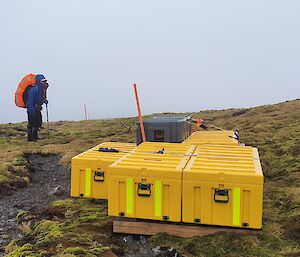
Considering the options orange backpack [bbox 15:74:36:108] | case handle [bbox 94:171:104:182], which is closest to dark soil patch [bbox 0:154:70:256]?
case handle [bbox 94:171:104:182]

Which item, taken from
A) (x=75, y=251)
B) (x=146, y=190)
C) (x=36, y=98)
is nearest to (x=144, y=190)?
(x=146, y=190)

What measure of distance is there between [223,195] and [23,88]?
1964 centimetres

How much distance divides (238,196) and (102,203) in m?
4.97

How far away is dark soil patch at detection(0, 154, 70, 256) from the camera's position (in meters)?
9.85

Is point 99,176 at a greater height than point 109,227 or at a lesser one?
greater

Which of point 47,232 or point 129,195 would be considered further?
point 47,232

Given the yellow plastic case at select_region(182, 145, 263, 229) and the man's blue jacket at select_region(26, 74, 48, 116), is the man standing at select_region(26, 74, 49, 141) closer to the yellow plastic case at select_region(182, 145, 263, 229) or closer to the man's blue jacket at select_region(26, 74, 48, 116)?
the man's blue jacket at select_region(26, 74, 48, 116)

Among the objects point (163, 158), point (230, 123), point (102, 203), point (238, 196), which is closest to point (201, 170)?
point (238, 196)

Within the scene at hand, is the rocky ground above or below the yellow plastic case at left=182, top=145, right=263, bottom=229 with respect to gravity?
below

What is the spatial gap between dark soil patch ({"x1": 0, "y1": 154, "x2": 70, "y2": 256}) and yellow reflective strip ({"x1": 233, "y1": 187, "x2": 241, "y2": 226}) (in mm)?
5340

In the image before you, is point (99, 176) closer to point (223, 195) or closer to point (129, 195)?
point (129, 195)

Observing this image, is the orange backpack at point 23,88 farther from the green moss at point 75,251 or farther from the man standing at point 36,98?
the green moss at point 75,251

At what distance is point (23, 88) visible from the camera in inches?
944

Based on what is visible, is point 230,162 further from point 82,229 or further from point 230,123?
point 230,123
